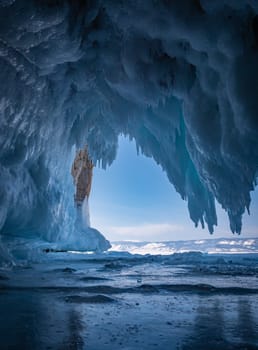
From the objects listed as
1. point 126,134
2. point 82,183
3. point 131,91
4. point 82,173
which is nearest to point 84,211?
point 82,183

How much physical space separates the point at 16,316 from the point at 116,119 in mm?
9530

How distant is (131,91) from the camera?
9008 mm

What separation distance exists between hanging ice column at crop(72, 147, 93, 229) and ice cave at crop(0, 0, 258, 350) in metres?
8.38

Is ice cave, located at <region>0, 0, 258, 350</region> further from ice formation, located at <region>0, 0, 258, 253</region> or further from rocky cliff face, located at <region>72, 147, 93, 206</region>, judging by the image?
rocky cliff face, located at <region>72, 147, 93, 206</region>

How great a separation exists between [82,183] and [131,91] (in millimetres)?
14677

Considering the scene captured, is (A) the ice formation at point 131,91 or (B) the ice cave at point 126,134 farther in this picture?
(A) the ice formation at point 131,91

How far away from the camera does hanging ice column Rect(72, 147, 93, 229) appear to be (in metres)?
21.5

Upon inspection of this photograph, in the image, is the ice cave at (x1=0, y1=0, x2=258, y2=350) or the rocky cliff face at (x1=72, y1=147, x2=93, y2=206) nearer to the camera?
the ice cave at (x1=0, y1=0, x2=258, y2=350)

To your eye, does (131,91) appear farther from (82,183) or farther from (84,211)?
(82,183)

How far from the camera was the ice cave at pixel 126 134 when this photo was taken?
6.95 ft

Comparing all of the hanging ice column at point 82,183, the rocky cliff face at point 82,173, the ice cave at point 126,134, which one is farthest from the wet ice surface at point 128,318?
the rocky cliff face at point 82,173

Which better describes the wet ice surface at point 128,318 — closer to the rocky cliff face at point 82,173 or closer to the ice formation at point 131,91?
the ice formation at point 131,91

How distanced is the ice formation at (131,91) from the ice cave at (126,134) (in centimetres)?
3

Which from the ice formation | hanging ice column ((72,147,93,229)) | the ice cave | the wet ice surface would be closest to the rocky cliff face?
hanging ice column ((72,147,93,229))
